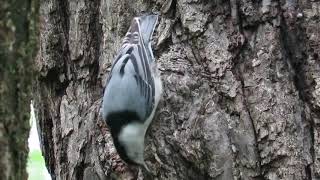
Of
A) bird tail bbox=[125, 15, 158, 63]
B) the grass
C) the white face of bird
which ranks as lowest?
the grass

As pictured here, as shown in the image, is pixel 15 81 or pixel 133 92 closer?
pixel 15 81

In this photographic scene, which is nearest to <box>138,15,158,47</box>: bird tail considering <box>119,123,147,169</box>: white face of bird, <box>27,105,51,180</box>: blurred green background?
<box>119,123,147,169</box>: white face of bird

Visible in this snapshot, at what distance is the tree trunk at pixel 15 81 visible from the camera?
116 centimetres

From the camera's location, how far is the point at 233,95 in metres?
2.31

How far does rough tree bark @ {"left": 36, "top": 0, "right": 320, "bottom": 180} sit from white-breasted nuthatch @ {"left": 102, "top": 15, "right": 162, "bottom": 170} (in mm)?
49

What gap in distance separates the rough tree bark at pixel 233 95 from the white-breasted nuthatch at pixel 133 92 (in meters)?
0.05

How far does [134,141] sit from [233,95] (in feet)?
1.29

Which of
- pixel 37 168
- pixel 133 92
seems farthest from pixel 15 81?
pixel 37 168

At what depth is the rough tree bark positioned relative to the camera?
7.41 ft

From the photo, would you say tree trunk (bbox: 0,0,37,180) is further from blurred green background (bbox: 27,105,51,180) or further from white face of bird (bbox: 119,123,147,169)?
blurred green background (bbox: 27,105,51,180)

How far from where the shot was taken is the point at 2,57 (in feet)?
3.82

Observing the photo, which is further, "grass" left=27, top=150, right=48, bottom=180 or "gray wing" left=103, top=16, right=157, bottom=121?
"grass" left=27, top=150, right=48, bottom=180

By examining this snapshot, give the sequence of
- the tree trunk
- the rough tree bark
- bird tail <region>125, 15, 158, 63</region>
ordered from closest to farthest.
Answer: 1. the tree trunk
2. the rough tree bark
3. bird tail <region>125, 15, 158, 63</region>

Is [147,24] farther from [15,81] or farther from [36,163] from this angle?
[36,163]
